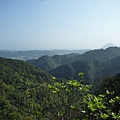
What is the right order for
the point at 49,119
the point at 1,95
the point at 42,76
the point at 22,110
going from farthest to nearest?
the point at 42,76, the point at 1,95, the point at 22,110, the point at 49,119

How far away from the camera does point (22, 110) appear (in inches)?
2247

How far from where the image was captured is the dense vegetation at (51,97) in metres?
2.69

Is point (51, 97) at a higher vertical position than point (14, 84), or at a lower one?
higher

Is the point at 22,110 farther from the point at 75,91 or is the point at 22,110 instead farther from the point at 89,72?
the point at 89,72

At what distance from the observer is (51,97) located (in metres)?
3.50

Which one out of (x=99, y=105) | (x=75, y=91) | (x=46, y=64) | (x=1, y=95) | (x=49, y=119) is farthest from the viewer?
(x=46, y=64)

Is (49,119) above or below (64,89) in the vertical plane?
below

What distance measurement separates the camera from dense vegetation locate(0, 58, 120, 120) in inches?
106

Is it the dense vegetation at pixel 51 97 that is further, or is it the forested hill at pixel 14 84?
the forested hill at pixel 14 84

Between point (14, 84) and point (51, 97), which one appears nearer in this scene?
point (51, 97)

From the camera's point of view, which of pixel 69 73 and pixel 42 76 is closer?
pixel 42 76

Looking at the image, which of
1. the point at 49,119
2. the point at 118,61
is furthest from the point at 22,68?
the point at 49,119

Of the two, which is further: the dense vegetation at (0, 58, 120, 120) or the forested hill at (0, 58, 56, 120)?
the forested hill at (0, 58, 56, 120)

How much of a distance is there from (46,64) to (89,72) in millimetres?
65111
